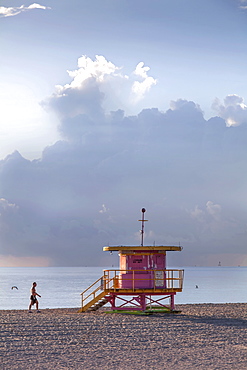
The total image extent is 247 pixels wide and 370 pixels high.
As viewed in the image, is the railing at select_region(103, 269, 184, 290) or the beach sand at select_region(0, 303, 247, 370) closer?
the beach sand at select_region(0, 303, 247, 370)

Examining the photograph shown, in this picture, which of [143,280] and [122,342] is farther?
[143,280]

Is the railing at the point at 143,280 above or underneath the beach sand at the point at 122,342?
above

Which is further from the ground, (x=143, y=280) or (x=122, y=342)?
(x=143, y=280)

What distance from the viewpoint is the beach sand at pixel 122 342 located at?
17234mm

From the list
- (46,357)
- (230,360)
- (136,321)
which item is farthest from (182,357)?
(136,321)

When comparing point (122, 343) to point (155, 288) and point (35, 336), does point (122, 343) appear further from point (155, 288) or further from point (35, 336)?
point (155, 288)

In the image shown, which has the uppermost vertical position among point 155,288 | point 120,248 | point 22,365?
point 120,248

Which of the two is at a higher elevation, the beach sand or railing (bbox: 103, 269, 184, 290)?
railing (bbox: 103, 269, 184, 290)

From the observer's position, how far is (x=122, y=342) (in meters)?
21.0

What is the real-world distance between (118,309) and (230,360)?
1617cm

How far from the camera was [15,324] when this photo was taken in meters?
26.5

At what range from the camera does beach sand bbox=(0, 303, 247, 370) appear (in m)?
17.2

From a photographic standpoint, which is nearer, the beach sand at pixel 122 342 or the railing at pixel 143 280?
the beach sand at pixel 122 342

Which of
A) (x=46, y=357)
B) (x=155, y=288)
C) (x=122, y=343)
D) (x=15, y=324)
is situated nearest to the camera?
(x=46, y=357)
